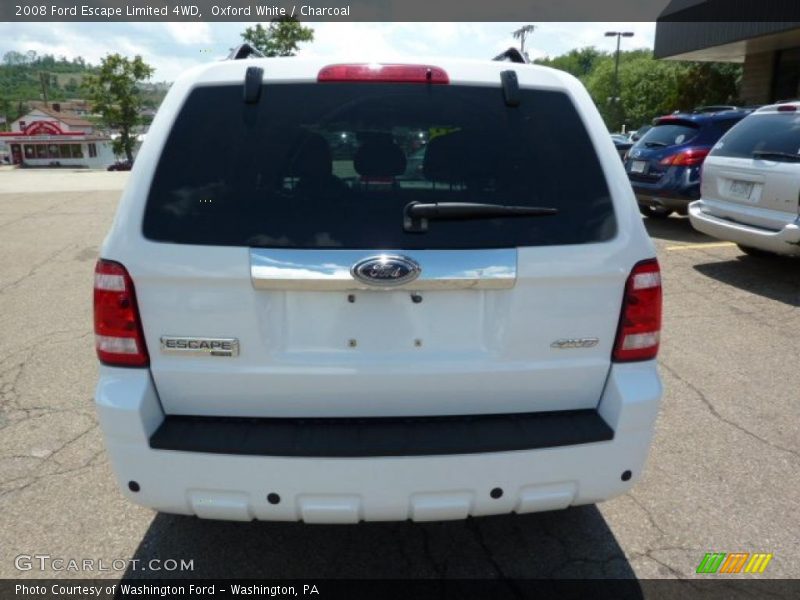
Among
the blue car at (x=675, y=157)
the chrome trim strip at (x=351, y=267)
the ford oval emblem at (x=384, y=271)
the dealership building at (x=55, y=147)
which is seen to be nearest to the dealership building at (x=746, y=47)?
the blue car at (x=675, y=157)

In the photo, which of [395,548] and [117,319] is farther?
[395,548]

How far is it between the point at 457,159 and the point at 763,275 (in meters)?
6.11

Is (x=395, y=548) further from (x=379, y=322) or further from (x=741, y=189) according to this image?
(x=741, y=189)

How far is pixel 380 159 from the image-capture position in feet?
6.98

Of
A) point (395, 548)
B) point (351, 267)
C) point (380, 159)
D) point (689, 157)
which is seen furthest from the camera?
point (689, 157)

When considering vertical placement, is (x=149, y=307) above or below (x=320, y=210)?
below

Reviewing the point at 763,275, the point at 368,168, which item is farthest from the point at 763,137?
the point at 368,168

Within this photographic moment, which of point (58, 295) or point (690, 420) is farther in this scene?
point (58, 295)

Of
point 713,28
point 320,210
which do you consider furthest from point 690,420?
point 713,28

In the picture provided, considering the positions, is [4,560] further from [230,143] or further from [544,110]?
[544,110]

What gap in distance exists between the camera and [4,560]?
247cm

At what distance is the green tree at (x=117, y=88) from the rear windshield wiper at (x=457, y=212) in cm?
5929

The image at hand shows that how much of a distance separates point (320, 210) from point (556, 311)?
87 centimetres

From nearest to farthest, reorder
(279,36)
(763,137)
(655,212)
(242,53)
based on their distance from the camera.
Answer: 1. (242,53)
2. (763,137)
3. (655,212)
4. (279,36)
